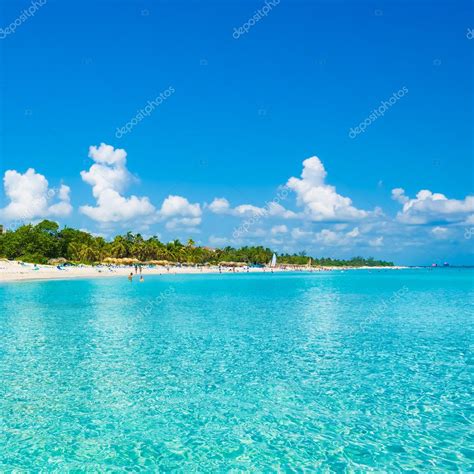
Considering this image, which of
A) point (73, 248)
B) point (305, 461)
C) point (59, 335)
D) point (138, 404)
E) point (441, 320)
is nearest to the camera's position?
point (305, 461)

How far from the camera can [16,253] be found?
115438 mm

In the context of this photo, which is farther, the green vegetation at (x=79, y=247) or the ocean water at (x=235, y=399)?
the green vegetation at (x=79, y=247)

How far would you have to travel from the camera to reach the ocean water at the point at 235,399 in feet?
29.2

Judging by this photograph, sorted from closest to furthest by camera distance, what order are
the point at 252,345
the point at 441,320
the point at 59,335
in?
the point at 252,345 → the point at 59,335 → the point at 441,320

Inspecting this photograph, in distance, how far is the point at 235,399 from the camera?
12.4 m

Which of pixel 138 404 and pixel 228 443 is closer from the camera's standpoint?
pixel 228 443

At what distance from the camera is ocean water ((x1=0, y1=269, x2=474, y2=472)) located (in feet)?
29.2

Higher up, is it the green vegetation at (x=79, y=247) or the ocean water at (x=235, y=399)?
the green vegetation at (x=79, y=247)

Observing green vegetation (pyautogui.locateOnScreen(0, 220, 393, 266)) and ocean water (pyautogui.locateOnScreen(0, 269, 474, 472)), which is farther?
green vegetation (pyautogui.locateOnScreen(0, 220, 393, 266))

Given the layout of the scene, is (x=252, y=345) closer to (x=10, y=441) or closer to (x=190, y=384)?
(x=190, y=384)

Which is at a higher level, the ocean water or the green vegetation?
the green vegetation

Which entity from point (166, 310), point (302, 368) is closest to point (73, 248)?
point (166, 310)

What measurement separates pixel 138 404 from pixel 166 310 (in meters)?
22.6

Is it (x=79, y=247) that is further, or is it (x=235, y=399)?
(x=79, y=247)
